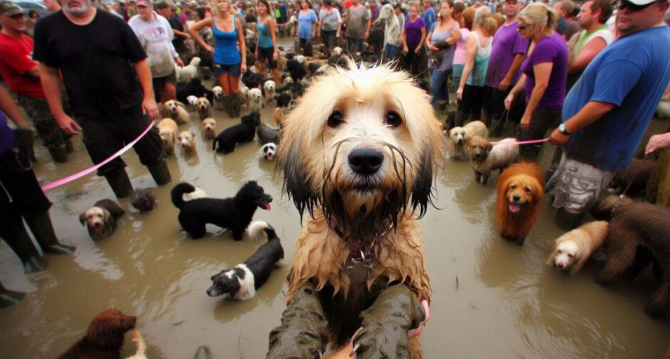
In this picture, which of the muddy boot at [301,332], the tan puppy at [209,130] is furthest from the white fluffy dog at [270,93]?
the muddy boot at [301,332]

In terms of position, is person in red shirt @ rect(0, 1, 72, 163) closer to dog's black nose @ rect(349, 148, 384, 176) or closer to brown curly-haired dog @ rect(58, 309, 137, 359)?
brown curly-haired dog @ rect(58, 309, 137, 359)

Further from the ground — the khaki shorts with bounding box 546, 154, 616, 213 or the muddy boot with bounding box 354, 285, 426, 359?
the muddy boot with bounding box 354, 285, 426, 359

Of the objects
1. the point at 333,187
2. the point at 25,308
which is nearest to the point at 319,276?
the point at 333,187

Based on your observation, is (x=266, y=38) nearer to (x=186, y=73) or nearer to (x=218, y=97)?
(x=218, y=97)

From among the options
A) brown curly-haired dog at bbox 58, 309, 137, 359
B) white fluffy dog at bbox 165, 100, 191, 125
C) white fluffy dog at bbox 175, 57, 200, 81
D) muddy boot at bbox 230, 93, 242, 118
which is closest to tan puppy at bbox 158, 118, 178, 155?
white fluffy dog at bbox 165, 100, 191, 125

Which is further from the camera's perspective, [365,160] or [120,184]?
[120,184]

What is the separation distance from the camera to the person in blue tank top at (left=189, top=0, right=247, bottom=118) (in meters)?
6.95

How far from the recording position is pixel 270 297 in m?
3.27

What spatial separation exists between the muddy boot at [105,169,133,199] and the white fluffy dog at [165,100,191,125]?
312 cm

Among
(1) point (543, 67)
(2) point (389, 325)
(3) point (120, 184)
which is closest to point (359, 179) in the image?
(2) point (389, 325)

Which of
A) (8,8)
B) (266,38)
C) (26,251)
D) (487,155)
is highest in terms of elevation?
(8,8)

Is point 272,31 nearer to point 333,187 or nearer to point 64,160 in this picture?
point 64,160

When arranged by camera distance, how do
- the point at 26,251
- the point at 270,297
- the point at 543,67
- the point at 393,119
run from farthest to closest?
1. the point at 543,67
2. the point at 26,251
3. the point at 270,297
4. the point at 393,119

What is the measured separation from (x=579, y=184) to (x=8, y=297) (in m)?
5.94
